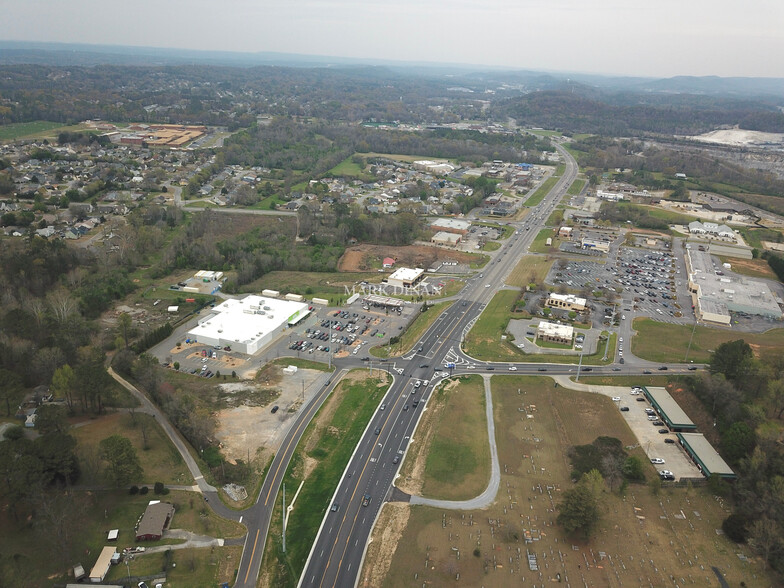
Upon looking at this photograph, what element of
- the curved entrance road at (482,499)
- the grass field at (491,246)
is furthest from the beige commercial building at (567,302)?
the curved entrance road at (482,499)

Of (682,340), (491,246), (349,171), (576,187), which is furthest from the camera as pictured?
(349,171)

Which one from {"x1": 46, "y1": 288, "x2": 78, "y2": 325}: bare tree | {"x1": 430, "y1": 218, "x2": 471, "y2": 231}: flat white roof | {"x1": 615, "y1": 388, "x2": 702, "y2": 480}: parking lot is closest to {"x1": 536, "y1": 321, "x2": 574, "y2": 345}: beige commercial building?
{"x1": 615, "y1": 388, "x2": 702, "y2": 480}: parking lot

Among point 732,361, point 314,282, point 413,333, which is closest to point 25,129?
point 314,282

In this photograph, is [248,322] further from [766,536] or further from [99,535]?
[766,536]

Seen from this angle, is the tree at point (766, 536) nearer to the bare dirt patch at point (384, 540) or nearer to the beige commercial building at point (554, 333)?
the bare dirt patch at point (384, 540)

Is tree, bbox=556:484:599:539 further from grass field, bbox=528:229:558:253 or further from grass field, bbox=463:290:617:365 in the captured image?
grass field, bbox=528:229:558:253

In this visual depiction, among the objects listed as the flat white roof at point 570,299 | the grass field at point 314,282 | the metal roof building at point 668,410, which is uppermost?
the flat white roof at point 570,299
